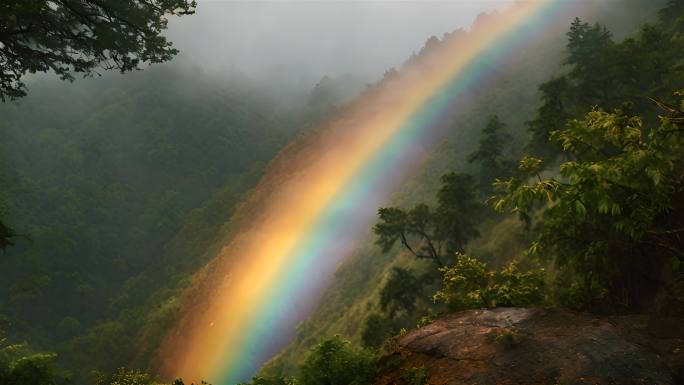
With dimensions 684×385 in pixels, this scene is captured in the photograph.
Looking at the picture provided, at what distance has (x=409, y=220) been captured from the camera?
2569 cm

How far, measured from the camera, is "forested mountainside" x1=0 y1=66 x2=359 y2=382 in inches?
3920

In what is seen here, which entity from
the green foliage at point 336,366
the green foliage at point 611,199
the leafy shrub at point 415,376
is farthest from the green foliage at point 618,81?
the green foliage at point 336,366

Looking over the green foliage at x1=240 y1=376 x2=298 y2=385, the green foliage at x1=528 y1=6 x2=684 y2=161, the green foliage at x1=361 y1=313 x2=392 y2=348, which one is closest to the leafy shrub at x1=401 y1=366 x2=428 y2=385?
the green foliage at x1=240 y1=376 x2=298 y2=385

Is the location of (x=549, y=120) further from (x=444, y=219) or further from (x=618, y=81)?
(x=444, y=219)

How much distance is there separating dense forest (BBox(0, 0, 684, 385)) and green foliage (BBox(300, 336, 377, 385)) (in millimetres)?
36

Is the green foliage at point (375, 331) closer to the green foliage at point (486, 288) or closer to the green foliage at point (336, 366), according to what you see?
the green foliage at point (486, 288)

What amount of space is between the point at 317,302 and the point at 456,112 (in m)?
46.9

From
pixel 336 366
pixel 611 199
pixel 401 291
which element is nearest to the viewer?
pixel 611 199

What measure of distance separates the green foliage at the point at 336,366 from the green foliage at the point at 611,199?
4013 millimetres

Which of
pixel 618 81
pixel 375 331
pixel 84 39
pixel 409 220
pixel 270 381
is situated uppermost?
pixel 84 39

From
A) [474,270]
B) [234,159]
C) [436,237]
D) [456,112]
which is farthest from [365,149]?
[234,159]

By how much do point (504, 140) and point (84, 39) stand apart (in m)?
43.7

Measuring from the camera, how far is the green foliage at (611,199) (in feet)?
17.2

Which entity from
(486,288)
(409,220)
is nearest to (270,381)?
(486,288)
